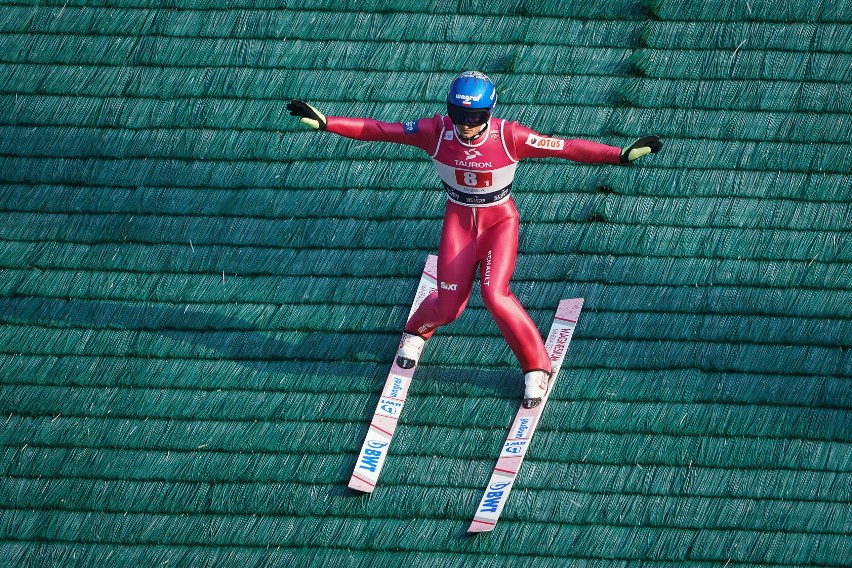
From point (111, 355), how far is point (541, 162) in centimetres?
272

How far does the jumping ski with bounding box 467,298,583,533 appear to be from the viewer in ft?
20.7

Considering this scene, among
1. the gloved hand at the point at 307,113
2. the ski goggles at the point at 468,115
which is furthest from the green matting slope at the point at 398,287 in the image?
the ski goggles at the point at 468,115

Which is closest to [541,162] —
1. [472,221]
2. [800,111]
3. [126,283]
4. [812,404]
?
[472,221]

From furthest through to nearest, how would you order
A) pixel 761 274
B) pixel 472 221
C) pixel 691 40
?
pixel 691 40
pixel 761 274
pixel 472 221

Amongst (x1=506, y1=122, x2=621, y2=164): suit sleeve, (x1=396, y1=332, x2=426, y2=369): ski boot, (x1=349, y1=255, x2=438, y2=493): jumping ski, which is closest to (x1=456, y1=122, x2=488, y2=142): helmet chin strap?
(x1=506, y1=122, x2=621, y2=164): suit sleeve

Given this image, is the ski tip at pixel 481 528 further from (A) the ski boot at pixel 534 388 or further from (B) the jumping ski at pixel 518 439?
(A) the ski boot at pixel 534 388

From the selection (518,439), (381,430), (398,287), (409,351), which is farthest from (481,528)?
(398,287)

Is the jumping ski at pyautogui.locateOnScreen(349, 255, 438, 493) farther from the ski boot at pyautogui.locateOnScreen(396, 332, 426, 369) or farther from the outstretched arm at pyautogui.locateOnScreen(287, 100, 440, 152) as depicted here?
the outstretched arm at pyautogui.locateOnScreen(287, 100, 440, 152)

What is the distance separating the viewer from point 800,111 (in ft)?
23.4

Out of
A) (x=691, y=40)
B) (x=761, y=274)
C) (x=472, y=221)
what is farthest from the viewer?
(x=691, y=40)

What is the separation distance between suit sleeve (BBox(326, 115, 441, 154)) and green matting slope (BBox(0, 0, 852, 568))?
882 mm

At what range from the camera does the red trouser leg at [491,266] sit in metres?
6.37

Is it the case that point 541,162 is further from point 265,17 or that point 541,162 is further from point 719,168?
point 265,17

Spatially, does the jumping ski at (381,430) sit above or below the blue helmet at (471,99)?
below
